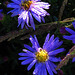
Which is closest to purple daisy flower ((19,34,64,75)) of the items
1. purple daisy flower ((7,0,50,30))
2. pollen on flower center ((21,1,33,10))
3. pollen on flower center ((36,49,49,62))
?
pollen on flower center ((36,49,49,62))

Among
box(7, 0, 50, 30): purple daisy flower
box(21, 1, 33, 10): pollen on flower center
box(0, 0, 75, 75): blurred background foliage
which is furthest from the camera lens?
box(0, 0, 75, 75): blurred background foliage

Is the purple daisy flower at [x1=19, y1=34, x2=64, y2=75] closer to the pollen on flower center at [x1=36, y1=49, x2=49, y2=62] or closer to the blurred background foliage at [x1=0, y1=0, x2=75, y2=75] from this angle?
the pollen on flower center at [x1=36, y1=49, x2=49, y2=62]

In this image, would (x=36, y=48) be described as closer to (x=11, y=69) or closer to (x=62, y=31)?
(x=62, y=31)

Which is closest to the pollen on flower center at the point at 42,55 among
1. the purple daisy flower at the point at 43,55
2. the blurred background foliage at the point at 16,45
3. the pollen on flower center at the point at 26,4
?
the purple daisy flower at the point at 43,55

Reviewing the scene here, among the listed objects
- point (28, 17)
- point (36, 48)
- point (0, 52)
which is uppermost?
point (28, 17)

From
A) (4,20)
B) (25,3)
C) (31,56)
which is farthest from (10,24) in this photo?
(31,56)

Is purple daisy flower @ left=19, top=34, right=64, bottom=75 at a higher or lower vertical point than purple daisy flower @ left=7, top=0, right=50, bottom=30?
lower

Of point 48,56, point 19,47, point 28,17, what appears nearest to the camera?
point 28,17
